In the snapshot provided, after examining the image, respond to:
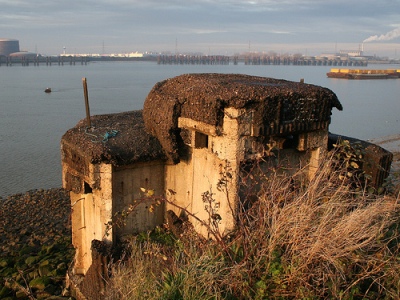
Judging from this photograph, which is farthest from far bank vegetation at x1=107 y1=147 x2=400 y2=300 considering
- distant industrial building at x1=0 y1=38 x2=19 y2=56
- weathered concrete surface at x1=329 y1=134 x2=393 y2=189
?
distant industrial building at x1=0 y1=38 x2=19 y2=56

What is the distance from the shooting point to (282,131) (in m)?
5.30

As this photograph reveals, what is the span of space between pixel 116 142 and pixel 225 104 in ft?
5.59

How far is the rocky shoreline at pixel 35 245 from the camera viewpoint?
718 centimetres

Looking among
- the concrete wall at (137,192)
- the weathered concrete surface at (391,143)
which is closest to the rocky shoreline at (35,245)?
the concrete wall at (137,192)

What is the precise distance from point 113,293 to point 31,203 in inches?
396

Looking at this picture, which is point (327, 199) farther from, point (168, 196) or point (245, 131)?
point (168, 196)

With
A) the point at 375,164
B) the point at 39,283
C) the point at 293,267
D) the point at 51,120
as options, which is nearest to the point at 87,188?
the point at 39,283

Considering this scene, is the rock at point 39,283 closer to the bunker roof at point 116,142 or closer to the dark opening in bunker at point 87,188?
the dark opening in bunker at point 87,188

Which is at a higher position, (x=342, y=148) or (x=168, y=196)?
(x=342, y=148)

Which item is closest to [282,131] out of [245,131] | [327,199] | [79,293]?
[245,131]

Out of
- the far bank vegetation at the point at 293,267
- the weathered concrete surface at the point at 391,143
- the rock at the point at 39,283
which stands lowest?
the rock at the point at 39,283

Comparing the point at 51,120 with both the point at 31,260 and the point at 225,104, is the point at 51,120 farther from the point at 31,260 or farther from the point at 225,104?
the point at 225,104

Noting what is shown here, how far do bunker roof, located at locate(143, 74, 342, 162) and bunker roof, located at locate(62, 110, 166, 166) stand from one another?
0.63ft

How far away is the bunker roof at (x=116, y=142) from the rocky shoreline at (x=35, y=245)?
5.77 feet
